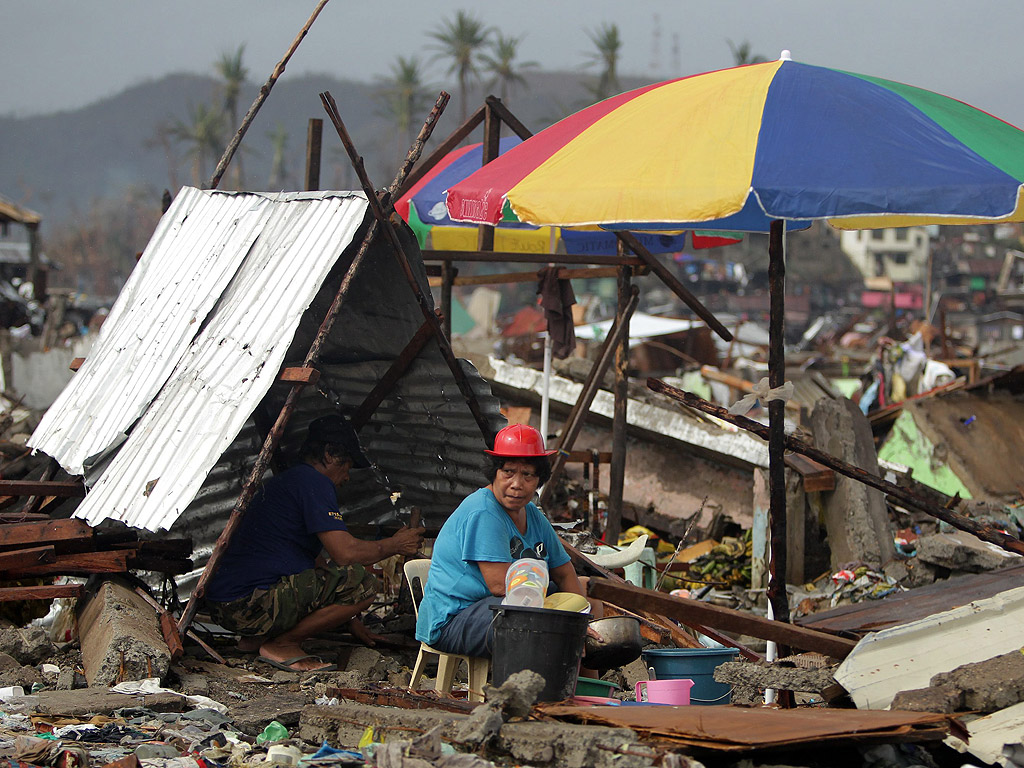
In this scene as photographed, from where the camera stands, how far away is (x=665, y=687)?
445 cm

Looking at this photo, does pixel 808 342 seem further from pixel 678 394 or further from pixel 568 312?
pixel 678 394

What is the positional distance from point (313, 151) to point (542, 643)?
15.3 ft

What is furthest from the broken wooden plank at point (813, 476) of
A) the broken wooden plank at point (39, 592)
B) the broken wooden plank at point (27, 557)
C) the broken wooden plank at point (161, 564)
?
the broken wooden plank at point (27, 557)

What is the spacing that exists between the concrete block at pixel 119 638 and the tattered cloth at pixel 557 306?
396 cm

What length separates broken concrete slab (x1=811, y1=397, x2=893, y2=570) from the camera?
8367 mm

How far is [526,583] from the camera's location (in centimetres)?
428

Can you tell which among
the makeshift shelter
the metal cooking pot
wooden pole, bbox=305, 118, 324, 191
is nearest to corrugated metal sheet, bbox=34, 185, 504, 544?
the makeshift shelter

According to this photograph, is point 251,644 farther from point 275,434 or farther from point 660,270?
point 660,270

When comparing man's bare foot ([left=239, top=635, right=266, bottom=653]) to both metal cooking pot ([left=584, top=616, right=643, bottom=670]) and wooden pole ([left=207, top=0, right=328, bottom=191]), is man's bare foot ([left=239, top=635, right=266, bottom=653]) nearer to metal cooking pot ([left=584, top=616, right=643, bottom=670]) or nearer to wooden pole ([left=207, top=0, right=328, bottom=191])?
metal cooking pot ([left=584, top=616, right=643, bottom=670])

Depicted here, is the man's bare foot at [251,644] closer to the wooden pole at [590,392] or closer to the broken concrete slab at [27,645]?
the broken concrete slab at [27,645]

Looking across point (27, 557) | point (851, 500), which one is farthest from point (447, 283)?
point (27, 557)

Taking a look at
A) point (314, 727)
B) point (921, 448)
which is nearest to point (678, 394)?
point (314, 727)

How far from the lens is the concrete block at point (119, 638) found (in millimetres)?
4840

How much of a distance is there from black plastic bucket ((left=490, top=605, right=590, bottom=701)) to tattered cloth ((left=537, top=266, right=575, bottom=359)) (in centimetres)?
441
